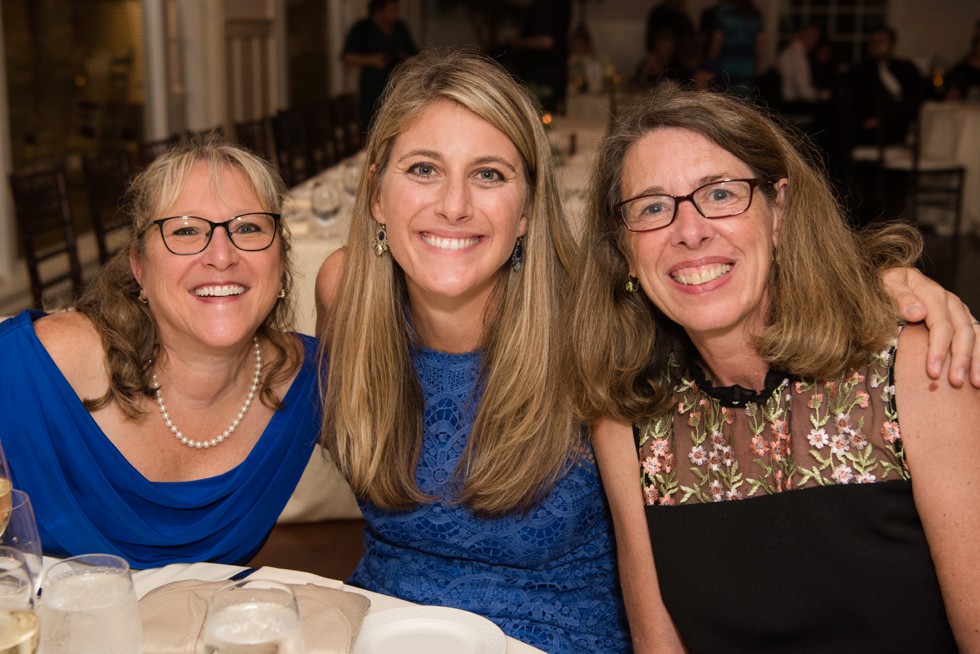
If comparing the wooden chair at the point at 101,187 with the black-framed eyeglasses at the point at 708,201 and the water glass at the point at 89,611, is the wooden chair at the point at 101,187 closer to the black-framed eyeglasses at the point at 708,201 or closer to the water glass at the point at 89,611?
the black-framed eyeglasses at the point at 708,201

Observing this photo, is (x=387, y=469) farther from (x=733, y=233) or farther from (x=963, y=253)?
(x=963, y=253)

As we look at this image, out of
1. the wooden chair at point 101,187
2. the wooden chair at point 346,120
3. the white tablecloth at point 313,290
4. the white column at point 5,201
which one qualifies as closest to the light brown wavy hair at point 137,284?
the white tablecloth at point 313,290

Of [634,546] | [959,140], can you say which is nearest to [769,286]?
[634,546]

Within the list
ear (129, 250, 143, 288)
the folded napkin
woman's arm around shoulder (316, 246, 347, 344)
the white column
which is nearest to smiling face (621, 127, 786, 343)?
the folded napkin

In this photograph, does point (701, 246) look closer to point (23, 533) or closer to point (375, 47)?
point (23, 533)

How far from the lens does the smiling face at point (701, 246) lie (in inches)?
63.2

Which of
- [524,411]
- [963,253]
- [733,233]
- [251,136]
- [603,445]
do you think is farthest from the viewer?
[963,253]

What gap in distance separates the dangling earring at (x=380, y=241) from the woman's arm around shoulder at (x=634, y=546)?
0.58m

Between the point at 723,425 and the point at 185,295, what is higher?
the point at 185,295

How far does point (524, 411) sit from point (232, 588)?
999mm

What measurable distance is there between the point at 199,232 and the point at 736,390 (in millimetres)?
989

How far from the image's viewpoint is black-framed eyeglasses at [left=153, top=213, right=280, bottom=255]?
1855 millimetres

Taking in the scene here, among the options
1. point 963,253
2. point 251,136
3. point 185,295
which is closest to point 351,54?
point 251,136

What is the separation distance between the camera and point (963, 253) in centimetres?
802
